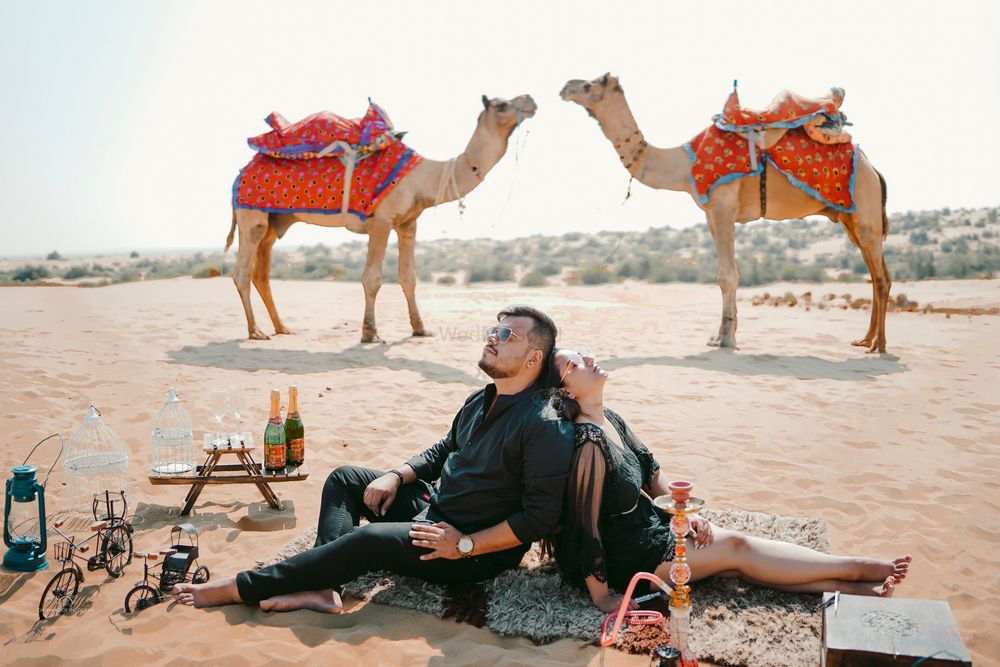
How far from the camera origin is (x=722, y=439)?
6918mm

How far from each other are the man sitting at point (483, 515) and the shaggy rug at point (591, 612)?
0.14m

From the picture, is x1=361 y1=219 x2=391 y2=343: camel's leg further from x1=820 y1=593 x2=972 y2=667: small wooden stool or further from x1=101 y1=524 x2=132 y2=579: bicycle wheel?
x1=820 y1=593 x2=972 y2=667: small wooden stool

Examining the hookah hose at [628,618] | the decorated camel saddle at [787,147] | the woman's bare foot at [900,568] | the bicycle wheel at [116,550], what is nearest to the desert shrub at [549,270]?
the decorated camel saddle at [787,147]

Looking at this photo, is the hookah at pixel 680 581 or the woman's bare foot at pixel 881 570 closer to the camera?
the hookah at pixel 680 581

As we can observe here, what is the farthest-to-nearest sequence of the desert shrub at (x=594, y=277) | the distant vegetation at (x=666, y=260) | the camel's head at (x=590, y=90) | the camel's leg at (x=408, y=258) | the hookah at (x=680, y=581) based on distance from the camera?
the distant vegetation at (x=666, y=260)
the desert shrub at (x=594, y=277)
the camel's leg at (x=408, y=258)
the camel's head at (x=590, y=90)
the hookah at (x=680, y=581)

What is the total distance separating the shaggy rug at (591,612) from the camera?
11.6ft

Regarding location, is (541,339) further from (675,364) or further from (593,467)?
(675,364)

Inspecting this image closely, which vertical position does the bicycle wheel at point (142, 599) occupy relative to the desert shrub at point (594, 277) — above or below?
below

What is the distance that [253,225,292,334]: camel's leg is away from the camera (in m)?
12.1

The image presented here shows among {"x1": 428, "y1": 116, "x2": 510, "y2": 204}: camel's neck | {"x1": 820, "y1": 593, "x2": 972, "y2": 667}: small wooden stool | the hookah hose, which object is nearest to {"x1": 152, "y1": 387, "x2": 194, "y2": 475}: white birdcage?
the hookah hose

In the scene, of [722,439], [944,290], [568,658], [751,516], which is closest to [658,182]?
[722,439]

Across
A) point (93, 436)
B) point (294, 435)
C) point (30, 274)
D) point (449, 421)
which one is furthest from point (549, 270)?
point (294, 435)

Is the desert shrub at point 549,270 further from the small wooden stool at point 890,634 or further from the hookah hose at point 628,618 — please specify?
the small wooden stool at point 890,634

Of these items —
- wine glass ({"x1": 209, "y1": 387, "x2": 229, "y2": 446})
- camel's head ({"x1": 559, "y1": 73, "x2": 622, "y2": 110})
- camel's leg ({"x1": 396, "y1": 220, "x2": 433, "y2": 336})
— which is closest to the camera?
wine glass ({"x1": 209, "y1": 387, "x2": 229, "y2": 446})
